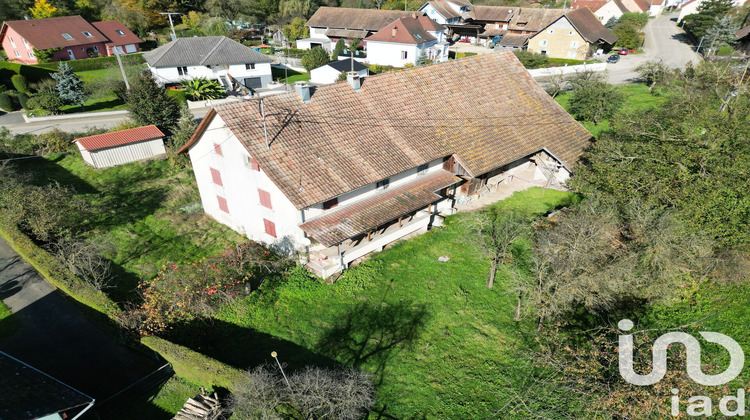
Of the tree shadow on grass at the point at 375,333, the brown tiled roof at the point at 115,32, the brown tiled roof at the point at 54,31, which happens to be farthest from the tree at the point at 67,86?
the tree shadow on grass at the point at 375,333

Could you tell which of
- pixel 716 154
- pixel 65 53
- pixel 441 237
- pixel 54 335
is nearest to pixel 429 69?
pixel 441 237

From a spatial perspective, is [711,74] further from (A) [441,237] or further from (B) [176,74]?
(B) [176,74]

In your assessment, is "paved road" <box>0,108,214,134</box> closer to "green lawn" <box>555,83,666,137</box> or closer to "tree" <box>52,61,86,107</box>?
"tree" <box>52,61,86,107</box>

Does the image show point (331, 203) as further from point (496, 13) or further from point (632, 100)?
point (496, 13)

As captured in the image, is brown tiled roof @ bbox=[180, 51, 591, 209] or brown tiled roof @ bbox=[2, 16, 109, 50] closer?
brown tiled roof @ bbox=[180, 51, 591, 209]

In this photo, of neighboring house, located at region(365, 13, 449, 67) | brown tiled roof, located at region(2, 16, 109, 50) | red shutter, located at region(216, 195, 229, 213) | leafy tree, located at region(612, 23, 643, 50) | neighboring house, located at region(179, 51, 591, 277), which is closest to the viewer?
neighboring house, located at region(179, 51, 591, 277)

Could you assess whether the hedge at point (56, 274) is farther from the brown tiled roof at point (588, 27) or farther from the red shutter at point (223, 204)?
the brown tiled roof at point (588, 27)

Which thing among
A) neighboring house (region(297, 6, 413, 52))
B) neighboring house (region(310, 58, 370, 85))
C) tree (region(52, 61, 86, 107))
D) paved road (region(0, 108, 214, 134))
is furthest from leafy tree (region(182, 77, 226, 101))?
neighboring house (region(297, 6, 413, 52))
